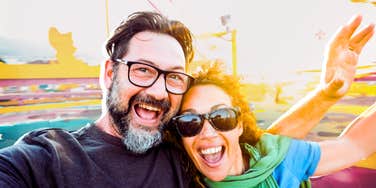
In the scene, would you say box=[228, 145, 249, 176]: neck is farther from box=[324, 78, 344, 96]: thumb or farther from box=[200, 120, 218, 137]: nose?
box=[324, 78, 344, 96]: thumb

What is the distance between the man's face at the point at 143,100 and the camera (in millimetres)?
1418

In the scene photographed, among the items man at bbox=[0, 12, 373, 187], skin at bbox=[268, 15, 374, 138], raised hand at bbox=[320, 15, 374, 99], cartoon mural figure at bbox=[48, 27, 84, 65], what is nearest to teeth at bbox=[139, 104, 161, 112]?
man at bbox=[0, 12, 373, 187]

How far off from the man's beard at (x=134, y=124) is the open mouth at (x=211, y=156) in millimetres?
212

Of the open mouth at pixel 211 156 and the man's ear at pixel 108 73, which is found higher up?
the man's ear at pixel 108 73

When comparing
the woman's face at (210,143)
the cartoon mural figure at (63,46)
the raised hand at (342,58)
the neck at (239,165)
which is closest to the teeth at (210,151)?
the woman's face at (210,143)

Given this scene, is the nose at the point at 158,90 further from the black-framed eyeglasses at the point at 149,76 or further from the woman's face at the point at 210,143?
the woman's face at the point at 210,143

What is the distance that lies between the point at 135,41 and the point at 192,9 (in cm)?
55

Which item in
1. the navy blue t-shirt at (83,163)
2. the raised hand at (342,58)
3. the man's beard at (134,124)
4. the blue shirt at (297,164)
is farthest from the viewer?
the raised hand at (342,58)

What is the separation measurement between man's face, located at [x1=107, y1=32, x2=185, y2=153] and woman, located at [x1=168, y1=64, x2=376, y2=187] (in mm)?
91

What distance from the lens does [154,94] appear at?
55.9 inches

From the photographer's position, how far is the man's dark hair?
1.55 meters

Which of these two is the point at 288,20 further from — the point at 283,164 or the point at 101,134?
the point at 101,134

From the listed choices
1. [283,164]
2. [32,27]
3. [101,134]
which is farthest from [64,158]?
[283,164]

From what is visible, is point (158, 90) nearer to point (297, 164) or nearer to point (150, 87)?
point (150, 87)
